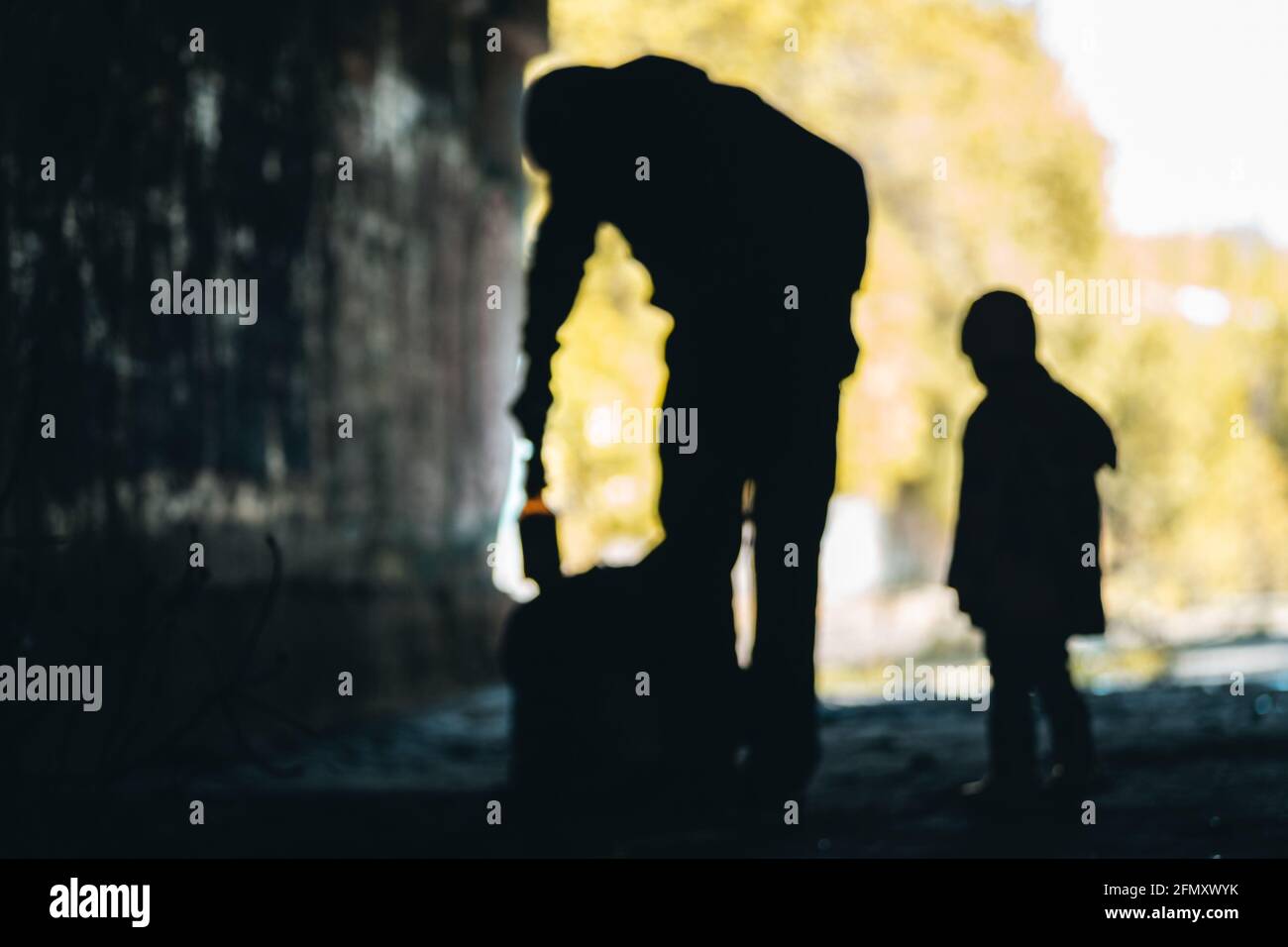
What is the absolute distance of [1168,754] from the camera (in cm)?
634

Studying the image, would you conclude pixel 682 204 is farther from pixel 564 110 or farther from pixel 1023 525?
pixel 1023 525

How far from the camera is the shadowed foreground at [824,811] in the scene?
4957 mm

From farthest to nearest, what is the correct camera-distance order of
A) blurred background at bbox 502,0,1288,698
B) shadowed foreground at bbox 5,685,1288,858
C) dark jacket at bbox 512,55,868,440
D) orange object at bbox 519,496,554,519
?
blurred background at bbox 502,0,1288,698
dark jacket at bbox 512,55,868,440
orange object at bbox 519,496,554,519
shadowed foreground at bbox 5,685,1288,858

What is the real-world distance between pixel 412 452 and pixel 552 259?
4937 millimetres

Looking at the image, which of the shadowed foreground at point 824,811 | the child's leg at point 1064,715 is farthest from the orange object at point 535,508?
the child's leg at point 1064,715

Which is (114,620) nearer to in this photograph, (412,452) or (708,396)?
(708,396)

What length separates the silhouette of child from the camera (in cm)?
535

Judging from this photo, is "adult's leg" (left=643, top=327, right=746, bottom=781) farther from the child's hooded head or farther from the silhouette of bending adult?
the child's hooded head

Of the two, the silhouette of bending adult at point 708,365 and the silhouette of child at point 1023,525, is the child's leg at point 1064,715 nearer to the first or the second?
the silhouette of child at point 1023,525

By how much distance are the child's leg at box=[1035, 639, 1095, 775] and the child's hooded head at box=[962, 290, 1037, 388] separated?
2.84 ft

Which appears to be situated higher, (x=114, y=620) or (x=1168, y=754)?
(x=114, y=620)

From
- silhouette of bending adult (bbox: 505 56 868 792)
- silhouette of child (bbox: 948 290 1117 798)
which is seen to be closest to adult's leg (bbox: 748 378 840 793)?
silhouette of bending adult (bbox: 505 56 868 792)

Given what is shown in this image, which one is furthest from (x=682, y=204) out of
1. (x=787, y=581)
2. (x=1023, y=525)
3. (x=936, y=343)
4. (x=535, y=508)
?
(x=936, y=343)
